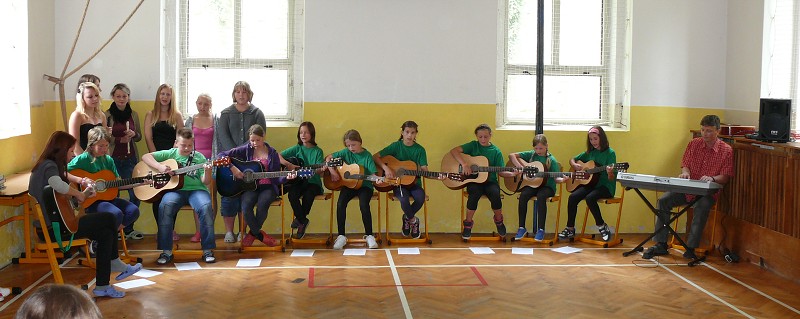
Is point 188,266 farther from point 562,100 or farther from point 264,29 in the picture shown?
point 562,100

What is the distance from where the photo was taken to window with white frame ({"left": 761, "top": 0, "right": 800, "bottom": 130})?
842cm

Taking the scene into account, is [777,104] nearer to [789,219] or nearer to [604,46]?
[789,219]

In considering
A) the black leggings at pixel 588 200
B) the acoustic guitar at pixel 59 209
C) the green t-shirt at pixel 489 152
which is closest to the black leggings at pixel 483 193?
the green t-shirt at pixel 489 152

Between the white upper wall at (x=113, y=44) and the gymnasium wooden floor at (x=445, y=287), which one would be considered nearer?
the gymnasium wooden floor at (x=445, y=287)

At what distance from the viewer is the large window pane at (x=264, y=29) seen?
30.5ft

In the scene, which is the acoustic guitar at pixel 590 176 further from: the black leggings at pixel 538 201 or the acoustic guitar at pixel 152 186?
the acoustic guitar at pixel 152 186

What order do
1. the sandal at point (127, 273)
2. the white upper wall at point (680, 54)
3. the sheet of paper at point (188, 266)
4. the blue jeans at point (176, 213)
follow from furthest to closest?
the white upper wall at point (680, 54), the blue jeans at point (176, 213), the sheet of paper at point (188, 266), the sandal at point (127, 273)

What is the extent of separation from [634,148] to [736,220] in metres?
1.54

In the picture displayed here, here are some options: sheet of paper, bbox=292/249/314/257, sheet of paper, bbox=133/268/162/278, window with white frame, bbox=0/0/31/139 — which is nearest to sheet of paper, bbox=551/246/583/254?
sheet of paper, bbox=292/249/314/257

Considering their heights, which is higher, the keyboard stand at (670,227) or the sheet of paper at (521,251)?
the keyboard stand at (670,227)

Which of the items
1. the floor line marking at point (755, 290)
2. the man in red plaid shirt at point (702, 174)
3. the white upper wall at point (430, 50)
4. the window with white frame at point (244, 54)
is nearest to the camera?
the floor line marking at point (755, 290)

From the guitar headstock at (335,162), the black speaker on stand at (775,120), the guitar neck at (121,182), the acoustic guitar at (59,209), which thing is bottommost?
the acoustic guitar at (59,209)

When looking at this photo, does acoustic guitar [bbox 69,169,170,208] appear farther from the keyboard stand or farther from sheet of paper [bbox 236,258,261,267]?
the keyboard stand

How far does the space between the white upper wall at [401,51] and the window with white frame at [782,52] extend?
102 inches
